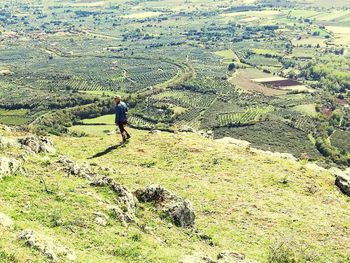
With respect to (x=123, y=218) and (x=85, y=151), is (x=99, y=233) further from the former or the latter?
(x=85, y=151)

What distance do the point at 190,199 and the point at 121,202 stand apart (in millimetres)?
8849

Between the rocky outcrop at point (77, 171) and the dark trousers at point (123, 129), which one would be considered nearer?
the rocky outcrop at point (77, 171)

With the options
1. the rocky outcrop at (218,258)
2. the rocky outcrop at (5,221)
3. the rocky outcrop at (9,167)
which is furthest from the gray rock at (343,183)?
the rocky outcrop at (5,221)

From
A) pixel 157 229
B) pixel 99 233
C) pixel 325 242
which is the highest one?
pixel 99 233

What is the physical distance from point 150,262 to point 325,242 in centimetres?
1444

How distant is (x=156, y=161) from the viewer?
43.4 m

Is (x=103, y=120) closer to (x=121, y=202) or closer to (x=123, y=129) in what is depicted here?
(x=123, y=129)

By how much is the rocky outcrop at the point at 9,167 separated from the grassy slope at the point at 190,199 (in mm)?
614

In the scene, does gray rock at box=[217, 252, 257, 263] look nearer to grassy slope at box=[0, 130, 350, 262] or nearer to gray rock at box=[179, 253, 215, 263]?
gray rock at box=[179, 253, 215, 263]

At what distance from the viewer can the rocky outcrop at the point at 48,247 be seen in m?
19.9

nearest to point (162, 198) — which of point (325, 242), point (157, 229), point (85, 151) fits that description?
point (157, 229)

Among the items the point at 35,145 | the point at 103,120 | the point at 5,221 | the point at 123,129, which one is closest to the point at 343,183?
the point at 123,129

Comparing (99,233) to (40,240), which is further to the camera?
(99,233)

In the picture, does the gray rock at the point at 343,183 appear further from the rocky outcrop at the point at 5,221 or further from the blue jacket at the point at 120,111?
the rocky outcrop at the point at 5,221
